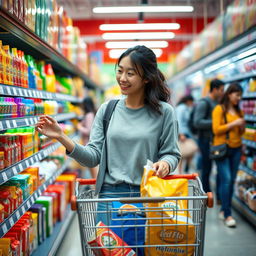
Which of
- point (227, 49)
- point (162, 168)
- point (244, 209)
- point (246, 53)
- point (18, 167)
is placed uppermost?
point (227, 49)

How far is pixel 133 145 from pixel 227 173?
274 centimetres

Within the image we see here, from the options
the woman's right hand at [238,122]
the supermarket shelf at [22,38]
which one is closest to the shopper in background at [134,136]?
the supermarket shelf at [22,38]

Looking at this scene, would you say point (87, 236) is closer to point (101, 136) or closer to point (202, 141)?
point (101, 136)

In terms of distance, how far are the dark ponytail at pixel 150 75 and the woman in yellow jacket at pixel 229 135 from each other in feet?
8.01

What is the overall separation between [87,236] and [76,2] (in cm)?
1366

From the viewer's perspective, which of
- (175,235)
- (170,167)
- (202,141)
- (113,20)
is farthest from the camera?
(113,20)

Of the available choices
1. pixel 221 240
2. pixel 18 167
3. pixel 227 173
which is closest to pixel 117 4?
pixel 227 173

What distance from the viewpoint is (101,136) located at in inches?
85.5

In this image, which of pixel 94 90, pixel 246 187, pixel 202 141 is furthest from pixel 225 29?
pixel 94 90

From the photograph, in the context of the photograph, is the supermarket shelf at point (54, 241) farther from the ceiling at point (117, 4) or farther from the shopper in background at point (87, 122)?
the ceiling at point (117, 4)

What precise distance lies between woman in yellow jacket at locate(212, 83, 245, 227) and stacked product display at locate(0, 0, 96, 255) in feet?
6.51

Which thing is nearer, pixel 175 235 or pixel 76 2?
pixel 175 235

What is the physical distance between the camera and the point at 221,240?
4059mm

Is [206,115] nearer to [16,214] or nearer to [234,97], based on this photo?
[234,97]
